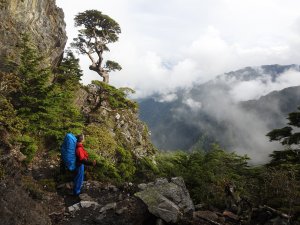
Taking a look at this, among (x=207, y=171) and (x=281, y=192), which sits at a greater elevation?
(x=207, y=171)

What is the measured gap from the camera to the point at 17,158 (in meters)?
12.1

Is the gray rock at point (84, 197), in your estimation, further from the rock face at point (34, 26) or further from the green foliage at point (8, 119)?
the rock face at point (34, 26)

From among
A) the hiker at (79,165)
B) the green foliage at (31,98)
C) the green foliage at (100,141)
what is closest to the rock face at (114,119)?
the green foliage at (100,141)

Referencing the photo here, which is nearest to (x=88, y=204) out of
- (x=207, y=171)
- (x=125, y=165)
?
(x=125, y=165)

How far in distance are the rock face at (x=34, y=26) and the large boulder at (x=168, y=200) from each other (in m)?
11.3

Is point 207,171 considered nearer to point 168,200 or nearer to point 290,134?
point 168,200

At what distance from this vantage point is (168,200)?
971cm

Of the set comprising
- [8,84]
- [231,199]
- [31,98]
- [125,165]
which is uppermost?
[8,84]

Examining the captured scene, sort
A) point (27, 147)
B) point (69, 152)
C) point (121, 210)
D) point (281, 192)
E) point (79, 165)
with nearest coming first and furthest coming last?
point (281, 192)
point (121, 210)
point (69, 152)
point (79, 165)
point (27, 147)

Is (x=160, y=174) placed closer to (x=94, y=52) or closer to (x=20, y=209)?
(x=20, y=209)

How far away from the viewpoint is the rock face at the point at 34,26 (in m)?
19.7

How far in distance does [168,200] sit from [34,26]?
18920 millimetres

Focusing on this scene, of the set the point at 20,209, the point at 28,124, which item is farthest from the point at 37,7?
the point at 20,209

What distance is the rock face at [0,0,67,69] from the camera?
19.7 metres
